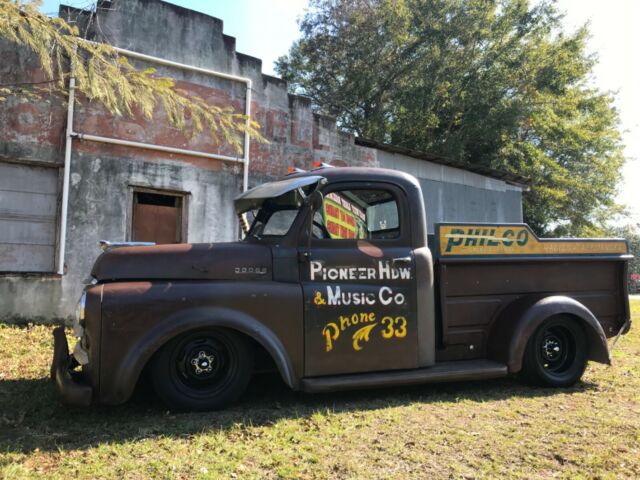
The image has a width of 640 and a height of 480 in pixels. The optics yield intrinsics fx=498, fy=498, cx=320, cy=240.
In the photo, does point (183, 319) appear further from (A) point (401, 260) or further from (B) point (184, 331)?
(A) point (401, 260)

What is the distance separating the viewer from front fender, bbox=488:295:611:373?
4.91 metres

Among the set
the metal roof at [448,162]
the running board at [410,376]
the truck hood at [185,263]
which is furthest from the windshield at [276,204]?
the metal roof at [448,162]

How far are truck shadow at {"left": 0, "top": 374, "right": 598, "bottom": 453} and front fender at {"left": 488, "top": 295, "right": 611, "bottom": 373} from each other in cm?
37

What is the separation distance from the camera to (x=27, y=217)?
27.3ft

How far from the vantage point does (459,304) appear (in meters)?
5.04

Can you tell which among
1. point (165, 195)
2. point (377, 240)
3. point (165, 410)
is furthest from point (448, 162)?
point (165, 410)

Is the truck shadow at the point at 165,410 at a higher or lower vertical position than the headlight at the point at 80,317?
lower

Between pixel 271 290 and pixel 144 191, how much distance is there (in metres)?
5.86

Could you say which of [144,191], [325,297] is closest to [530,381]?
[325,297]

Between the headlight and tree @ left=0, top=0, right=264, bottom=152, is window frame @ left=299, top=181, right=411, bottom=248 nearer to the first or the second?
the headlight

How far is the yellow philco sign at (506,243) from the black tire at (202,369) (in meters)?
2.28

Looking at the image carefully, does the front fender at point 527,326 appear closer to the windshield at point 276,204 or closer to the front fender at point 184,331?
the front fender at point 184,331

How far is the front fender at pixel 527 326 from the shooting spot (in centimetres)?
491

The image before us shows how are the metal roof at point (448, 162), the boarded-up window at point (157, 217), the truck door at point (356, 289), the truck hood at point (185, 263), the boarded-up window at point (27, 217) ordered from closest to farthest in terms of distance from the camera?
the truck hood at point (185, 263)
the truck door at point (356, 289)
the boarded-up window at point (27, 217)
the boarded-up window at point (157, 217)
the metal roof at point (448, 162)
